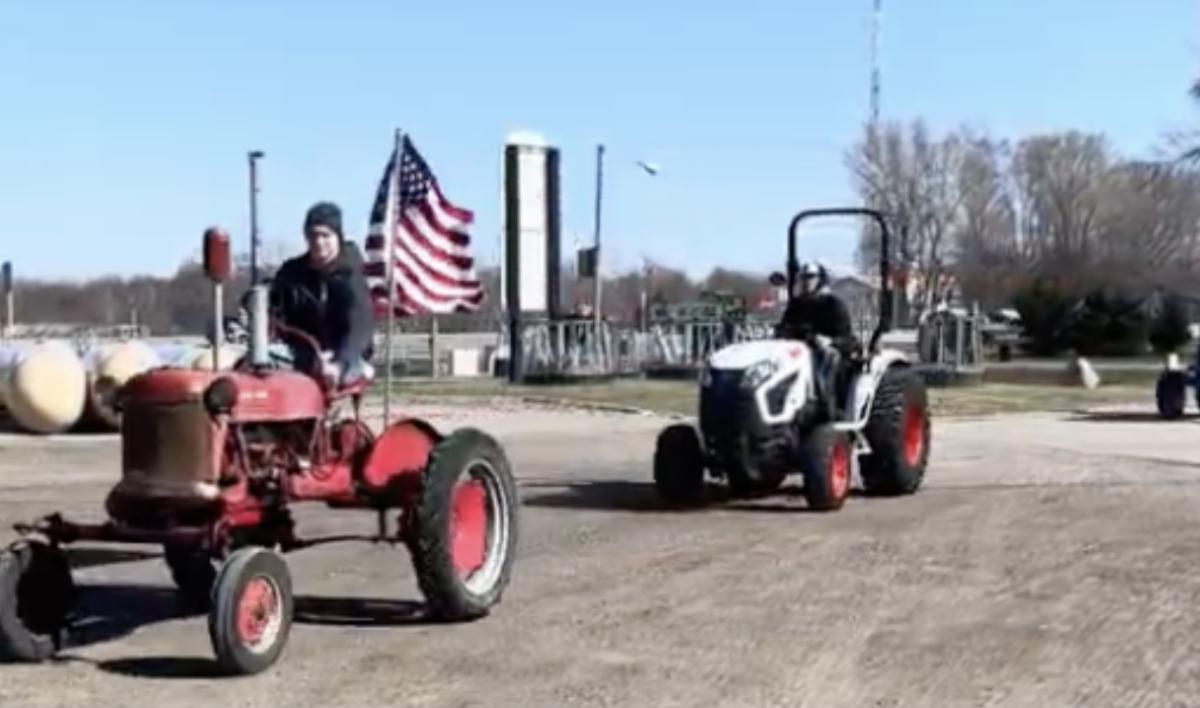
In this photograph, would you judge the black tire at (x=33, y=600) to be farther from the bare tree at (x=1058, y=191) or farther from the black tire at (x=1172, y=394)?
the bare tree at (x=1058, y=191)

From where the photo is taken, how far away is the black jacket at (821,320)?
15.2 m

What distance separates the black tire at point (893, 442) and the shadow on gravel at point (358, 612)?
6173 millimetres

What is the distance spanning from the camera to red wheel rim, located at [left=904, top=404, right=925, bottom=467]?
15930 mm

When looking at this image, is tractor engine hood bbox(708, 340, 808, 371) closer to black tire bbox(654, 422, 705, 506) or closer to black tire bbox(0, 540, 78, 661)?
black tire bbox(654, 422, 705, 506)

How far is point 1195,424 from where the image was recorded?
25938mm

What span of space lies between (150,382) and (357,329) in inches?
49.0

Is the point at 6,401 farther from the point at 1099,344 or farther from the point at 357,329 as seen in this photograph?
the point at 1099,344

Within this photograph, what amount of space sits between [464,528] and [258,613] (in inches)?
64.3

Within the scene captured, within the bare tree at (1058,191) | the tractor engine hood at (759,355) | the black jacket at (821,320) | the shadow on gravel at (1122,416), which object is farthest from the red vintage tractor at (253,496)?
the bare tree at (1058,191)

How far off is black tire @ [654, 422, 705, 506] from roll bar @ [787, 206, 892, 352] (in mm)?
1606

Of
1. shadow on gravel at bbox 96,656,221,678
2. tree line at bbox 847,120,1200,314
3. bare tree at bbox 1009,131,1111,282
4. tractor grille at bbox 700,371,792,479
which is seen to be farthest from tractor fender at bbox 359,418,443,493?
bare tree at bbox 1009,131,1111,282

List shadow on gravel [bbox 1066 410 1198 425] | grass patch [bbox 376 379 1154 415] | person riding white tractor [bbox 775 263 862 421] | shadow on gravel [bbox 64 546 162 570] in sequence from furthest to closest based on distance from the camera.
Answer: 1. grass patch [bbox 376 379 1154 415]
2. shadow on gravel [bbox 1066 410 1198 425]
3. person riding white tractor [bbox 775 263 862 421]
4. shadow on gravel [bbox 64 546 162 570]

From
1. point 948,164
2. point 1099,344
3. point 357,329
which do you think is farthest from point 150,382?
point 948,164

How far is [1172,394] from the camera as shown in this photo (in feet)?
89.8
